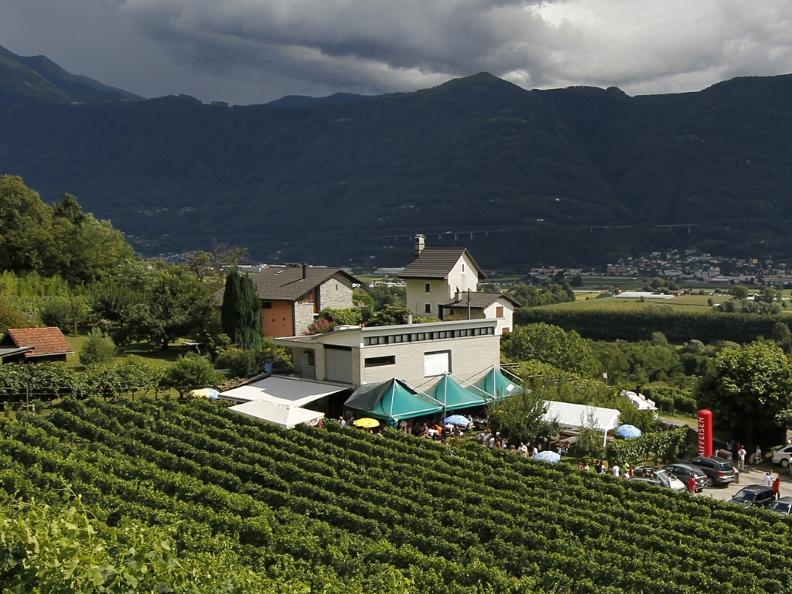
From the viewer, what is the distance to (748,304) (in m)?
109

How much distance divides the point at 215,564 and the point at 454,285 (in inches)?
1863

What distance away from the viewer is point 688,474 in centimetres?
2964

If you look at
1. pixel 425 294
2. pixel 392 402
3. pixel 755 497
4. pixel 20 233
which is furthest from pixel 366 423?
pixel 20 233

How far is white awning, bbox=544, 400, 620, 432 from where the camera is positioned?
34.0 metres

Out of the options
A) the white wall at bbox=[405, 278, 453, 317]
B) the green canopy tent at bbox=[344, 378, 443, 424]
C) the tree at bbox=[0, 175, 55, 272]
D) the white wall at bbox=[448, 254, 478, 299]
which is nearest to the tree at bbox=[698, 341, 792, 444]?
the green canopy tent at bbox=[344, 378, 443, 424]

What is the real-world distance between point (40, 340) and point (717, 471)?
34435 mm

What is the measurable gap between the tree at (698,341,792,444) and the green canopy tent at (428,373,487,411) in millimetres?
11094

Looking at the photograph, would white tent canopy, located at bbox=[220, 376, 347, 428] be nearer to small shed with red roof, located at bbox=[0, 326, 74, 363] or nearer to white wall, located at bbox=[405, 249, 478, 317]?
small shed with red roof, located at bbox=[0, 326, 74, 363]

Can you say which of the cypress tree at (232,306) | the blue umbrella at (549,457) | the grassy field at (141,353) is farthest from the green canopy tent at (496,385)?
the grassy field at (141,353)

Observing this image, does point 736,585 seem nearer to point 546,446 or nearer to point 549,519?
point 549,519

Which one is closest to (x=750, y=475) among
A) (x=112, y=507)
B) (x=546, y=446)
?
(x=546, y=446)

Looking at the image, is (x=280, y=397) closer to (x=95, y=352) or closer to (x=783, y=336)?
(x=95, y=352)

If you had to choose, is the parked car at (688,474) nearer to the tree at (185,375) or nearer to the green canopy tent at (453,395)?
the green canopy tent at (453,395)

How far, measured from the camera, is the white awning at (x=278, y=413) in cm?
3244
